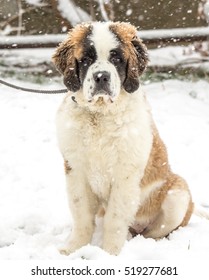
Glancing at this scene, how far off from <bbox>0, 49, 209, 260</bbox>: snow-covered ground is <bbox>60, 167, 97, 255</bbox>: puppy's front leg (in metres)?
0.14

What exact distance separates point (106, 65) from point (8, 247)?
1447 mm

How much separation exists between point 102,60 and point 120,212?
3.52 feet

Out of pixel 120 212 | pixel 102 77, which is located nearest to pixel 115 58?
pixel 102 77

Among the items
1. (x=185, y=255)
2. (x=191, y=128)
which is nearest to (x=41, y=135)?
(x=191, y=128)

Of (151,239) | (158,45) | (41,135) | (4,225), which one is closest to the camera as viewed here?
(151,239)

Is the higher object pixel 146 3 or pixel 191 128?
pixel 146 3

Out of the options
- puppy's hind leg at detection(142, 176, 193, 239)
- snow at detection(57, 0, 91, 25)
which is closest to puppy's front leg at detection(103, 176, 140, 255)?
puppy's hind leg at detection(142, 176, 193, 239)

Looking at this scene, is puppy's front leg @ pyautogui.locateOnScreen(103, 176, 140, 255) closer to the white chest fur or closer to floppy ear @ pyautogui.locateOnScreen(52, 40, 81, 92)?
the white chest fur

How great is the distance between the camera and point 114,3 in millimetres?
7707

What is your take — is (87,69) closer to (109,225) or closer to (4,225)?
(109,225)

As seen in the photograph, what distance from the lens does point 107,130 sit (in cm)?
369

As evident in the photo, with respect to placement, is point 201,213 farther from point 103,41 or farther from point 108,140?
point 103,41

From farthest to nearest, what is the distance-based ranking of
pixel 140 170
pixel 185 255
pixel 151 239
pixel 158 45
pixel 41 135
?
pixel 158 45 < pixel 41 135 < pixel 151 239 < pixel 140 170 < pixel 185 255

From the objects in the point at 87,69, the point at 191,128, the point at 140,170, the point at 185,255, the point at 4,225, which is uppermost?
the point at 87,69
